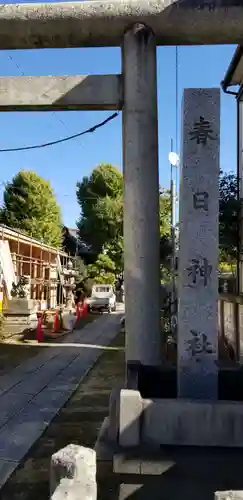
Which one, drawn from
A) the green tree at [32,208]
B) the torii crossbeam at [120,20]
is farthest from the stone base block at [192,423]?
the green tree at [32,208]

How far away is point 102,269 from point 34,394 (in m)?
28.3

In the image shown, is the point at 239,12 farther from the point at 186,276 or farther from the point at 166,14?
the point at 186,276

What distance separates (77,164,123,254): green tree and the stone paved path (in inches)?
999

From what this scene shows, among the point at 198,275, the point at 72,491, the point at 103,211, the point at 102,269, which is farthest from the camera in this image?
the point at 103,211

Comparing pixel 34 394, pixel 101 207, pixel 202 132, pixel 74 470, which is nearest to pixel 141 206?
pixel 202 132

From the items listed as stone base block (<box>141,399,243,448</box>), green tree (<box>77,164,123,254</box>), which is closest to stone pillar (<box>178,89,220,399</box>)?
stone base block (<box>141,399,243,448</box>)

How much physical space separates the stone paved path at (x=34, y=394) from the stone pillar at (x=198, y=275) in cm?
211

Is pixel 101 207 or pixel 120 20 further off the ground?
pixel 101 207

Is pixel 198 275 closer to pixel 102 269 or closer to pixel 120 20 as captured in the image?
pixel 120 20

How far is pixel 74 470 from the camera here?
2.52m

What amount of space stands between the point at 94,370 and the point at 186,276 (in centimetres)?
653

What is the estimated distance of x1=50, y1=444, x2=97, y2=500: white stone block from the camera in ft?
8.07

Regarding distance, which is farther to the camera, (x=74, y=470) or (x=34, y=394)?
(x=34, y=394)

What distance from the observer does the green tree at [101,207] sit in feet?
127
